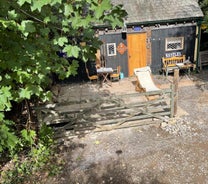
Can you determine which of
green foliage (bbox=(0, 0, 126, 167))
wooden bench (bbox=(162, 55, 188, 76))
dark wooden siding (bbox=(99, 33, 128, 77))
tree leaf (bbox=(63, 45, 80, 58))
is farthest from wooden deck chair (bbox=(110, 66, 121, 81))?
tree leaf (bbox=(63, 45, 80, 58))

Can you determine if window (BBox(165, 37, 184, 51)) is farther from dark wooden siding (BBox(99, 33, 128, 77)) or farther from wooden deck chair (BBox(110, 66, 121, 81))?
wooden deck chair (BBox(110, 66, 121, 81))

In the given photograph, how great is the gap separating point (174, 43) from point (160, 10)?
6.19ft

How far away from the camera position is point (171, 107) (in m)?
7.13

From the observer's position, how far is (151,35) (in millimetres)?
11891

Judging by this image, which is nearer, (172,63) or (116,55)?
(116,55)

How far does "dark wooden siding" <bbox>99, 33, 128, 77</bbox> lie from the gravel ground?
5139 mm

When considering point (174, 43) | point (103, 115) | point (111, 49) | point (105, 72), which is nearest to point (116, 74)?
point (105, 72)

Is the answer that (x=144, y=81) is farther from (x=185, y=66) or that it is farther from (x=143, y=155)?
(x=143, y=155)

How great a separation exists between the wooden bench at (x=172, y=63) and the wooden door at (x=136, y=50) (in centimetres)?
106

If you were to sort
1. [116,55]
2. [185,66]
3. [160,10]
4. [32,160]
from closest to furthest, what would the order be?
1. [32,160]
2. [185,66]
3. [160,10]
4. [116,55]

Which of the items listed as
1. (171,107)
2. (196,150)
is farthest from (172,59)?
(196,150)

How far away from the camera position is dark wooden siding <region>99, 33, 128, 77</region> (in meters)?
11.6

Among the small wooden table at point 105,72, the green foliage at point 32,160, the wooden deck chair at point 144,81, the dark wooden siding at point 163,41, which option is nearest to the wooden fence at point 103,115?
the green foliage at point 32,160

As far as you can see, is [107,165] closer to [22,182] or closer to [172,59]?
[22,182]
